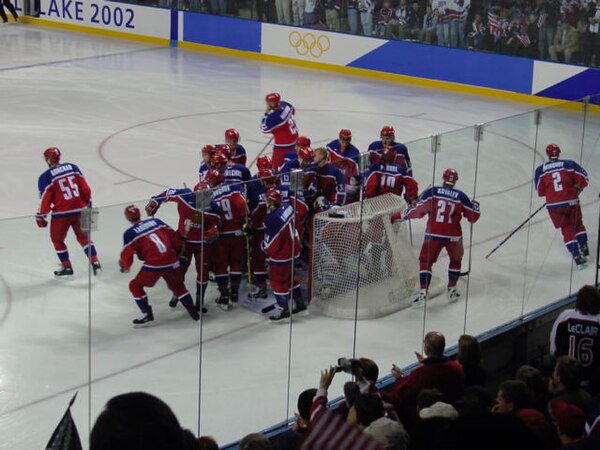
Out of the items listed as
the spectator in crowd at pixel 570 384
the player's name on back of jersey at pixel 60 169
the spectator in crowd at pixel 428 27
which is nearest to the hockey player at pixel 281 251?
the spectator in crowd at pixel 570 384

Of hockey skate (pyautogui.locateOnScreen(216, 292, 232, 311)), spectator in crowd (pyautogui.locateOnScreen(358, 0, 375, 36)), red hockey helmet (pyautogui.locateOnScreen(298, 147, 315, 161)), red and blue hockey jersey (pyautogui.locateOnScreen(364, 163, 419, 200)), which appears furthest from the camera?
spectator in crowd (pyautogui.locateOnScreen(358, 0, 375, 36))

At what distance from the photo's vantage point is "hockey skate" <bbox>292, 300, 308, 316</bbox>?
19.1ft

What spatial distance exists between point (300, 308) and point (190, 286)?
2.01 feet

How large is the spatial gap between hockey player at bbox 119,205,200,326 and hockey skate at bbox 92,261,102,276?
21cm

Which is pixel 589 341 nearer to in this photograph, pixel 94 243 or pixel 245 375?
pixel 245 375

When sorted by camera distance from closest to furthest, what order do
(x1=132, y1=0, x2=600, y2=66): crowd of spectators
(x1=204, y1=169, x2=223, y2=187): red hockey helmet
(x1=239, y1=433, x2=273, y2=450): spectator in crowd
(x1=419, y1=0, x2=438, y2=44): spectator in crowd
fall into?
(x1=239, y1=433, x2=273, y2=450): spectator in crowd, (x1=204, y1=169, x2=223, y2=187): red hockey helmet, (x1=132, y1=0, x2=600, y2=66): crowd of spectators, (x1=419, y1=0, x2=438, y2=44): spectator in crowd

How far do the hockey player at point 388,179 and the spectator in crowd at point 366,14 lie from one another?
35.0 ft

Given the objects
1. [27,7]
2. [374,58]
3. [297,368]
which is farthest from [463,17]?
[297,368]

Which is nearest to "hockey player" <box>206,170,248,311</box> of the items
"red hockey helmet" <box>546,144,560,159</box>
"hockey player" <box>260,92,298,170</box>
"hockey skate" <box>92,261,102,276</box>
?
"hockey skate" <box>92,261,102,276</box>

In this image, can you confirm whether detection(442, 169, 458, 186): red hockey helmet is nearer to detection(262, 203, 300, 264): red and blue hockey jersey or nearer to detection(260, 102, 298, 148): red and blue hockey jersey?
detection(262, 203, 300, 264): red and blue hockey jersey

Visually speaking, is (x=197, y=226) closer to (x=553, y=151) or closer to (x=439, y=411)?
(x=439, y=411)

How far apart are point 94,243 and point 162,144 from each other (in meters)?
8.11

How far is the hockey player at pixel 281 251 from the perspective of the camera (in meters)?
5.82

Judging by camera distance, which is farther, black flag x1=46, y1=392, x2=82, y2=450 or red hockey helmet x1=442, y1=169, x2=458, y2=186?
red hockey helmet x1=442, y1=169, x2=458, y2=186
